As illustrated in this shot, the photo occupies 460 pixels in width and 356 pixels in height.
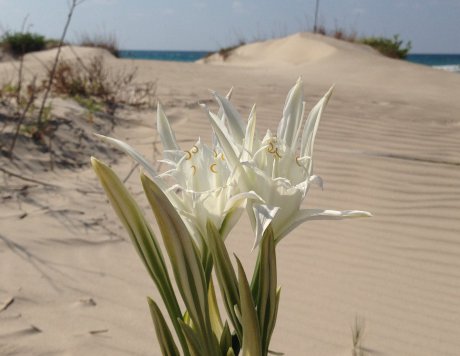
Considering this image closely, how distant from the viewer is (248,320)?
41.3 inches

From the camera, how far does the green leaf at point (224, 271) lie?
1.01 meters

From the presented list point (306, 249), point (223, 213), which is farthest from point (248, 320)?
point (306, 249)

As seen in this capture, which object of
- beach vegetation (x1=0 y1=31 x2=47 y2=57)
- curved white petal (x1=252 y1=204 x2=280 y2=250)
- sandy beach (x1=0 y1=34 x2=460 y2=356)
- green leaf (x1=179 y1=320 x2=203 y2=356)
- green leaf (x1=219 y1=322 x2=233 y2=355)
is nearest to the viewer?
curved white petal (x1=252 y1=204 x2=280 y2=250)

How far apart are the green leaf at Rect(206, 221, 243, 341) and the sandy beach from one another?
118 centimetres

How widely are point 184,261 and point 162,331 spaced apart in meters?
0.23

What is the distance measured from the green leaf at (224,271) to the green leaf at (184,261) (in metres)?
Answer: 0.04

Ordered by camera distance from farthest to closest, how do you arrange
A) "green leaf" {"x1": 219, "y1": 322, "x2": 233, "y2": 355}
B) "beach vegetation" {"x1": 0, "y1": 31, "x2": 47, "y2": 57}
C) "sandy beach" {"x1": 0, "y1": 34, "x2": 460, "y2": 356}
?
1. "beach vegetation" {"x1": 0, "y1": 31, "x2": 47, "y2": 57}
2. "sandy beach" {"x1": 0, "y1": 34, "x2": 460, "y2": 356}
3. "green leaf" {"x1": 219, "y1": 322, "x2": 233, "y2": 355}

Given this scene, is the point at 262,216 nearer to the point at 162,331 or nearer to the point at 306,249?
the point at 162,331

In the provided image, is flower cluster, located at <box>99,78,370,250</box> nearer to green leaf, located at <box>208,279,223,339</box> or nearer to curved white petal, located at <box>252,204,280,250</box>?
curved white petal, located at <box>252,204,280,250</box>

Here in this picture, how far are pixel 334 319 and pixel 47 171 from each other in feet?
8.81

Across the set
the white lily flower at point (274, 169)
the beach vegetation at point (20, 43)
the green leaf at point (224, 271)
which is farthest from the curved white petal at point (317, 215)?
the beach vegetation at point (20, 43)

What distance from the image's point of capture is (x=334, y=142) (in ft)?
17.1

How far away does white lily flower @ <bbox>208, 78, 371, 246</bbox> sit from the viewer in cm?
102

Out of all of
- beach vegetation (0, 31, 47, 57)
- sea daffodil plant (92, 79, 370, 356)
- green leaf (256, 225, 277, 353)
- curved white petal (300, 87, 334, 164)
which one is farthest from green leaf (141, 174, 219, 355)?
beach vegetation (0, 31, 47, 57)
